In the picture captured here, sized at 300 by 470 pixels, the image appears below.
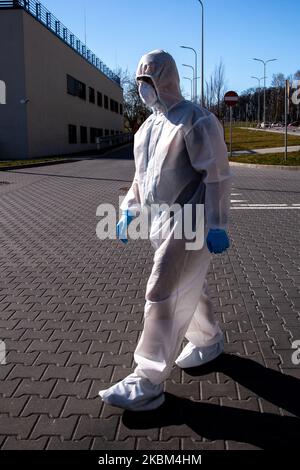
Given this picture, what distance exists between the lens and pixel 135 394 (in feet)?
10.2

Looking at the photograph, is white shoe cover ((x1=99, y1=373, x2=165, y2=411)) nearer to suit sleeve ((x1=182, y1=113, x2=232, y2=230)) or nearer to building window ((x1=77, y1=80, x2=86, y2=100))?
suit sleeve ((x1=182, y1=113, x2=232, y2=230))

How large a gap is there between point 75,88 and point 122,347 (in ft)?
129

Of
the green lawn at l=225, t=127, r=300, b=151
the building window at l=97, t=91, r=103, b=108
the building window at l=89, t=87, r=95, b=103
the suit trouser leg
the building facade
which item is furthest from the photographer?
the building window at l=97, t=91, r=103, b=108

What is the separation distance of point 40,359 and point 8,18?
92.0 feet

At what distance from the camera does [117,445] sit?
2.76 m

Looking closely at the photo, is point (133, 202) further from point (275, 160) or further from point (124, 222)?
point (275, 160)

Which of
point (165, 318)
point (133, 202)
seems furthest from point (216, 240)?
point (133, 202)

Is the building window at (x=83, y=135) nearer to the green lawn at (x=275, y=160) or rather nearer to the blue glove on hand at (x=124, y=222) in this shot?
the green lawn at (x=275, y=160)

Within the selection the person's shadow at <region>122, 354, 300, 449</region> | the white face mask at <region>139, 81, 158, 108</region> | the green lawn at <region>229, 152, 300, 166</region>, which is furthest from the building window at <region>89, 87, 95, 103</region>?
the person's shadow at <region>122, 354, 300, 449</region>

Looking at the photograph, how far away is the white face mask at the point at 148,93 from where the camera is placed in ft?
10.4

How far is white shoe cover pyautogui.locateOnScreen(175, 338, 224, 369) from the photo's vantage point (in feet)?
12.0

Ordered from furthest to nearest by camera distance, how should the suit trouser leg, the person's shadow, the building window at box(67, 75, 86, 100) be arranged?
the building window at box(67, 75, 86, 100) < the suit trouser leg < the person's shadow

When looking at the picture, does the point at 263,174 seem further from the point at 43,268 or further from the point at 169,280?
the point at 169,280

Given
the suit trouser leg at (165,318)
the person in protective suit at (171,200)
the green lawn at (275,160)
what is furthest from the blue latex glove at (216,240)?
the green lawn at (275,160)
